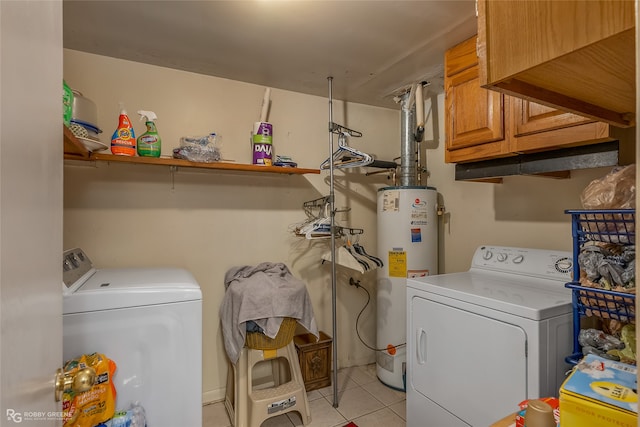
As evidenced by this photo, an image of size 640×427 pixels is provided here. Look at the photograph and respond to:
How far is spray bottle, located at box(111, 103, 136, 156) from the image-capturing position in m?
1.82

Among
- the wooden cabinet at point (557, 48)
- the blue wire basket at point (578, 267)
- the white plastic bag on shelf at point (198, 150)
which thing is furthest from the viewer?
the white plastic bag on shelf at point (198, 150)

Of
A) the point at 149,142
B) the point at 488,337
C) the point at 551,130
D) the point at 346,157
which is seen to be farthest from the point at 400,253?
the point at 149,142

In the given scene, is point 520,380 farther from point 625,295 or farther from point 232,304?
point 232,304

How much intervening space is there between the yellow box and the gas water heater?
1585mm

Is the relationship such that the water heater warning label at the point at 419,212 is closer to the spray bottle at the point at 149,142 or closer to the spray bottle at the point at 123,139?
the spray bottle at the point at 149,142

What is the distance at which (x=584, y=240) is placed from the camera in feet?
4.05

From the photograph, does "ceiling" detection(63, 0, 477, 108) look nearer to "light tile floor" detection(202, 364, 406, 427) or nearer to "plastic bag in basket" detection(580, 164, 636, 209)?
"plastic bag in basket" detection(580, 164, 636, 209)

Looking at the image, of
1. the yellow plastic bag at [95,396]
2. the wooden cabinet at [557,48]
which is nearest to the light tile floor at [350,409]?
the yellow plastic bag at [95,396]

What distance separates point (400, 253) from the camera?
7.72 ft

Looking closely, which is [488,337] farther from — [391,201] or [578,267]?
[391,201]

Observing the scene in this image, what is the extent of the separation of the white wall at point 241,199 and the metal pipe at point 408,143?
1.00ft

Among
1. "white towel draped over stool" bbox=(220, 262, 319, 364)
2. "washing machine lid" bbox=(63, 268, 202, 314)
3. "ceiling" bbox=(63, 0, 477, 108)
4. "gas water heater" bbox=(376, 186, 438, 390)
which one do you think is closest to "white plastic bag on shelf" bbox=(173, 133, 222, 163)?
"ceiling" bbox=(63, 0, 477, 108)

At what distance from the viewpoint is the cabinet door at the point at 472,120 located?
1.64m

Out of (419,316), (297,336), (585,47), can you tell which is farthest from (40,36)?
(297,336)
